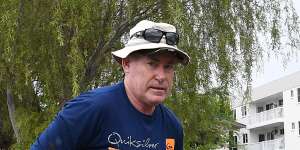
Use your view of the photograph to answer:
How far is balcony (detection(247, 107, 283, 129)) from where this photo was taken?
45.3 meters

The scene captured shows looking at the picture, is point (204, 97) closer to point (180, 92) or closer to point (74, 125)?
point (180, 92)

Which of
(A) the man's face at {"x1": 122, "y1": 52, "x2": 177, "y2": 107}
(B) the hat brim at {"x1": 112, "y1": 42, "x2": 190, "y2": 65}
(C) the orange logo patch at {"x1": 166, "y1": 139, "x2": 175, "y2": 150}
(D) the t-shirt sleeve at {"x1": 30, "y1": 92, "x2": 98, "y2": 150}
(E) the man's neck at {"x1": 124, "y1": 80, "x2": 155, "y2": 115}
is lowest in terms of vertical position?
(C) the orange logo patch at {"x1": 166, "y1": 139, "x2": 175, "y2": 150}

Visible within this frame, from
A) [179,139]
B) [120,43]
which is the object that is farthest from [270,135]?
[179,139]

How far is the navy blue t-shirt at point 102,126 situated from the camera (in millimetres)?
2734

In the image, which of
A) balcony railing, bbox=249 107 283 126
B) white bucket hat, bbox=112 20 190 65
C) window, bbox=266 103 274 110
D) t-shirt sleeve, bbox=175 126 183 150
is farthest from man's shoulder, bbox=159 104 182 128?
window, bbox=266 103 274 110

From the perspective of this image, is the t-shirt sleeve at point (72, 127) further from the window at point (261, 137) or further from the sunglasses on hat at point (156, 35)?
the window at point (261, 137)

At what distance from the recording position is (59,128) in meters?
2.73

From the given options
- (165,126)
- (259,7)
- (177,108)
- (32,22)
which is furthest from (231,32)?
(165,126)

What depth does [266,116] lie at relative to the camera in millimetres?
47438

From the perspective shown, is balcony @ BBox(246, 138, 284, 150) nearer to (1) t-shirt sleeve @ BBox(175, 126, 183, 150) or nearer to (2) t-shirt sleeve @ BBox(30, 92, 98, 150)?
(1) t-shirt sleeve @ BBox(175, 126, 183, 150)

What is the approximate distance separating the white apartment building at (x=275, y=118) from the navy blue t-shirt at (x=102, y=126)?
36.4 meters

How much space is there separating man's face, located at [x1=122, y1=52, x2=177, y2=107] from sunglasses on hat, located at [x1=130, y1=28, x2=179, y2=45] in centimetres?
7

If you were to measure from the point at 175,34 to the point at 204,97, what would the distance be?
685cm

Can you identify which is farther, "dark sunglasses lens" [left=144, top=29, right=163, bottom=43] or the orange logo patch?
the orange logo patch
